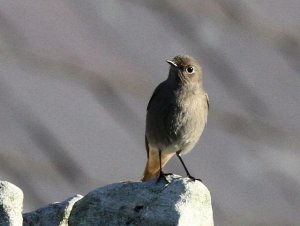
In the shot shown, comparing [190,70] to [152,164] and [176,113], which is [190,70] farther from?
[152,164]

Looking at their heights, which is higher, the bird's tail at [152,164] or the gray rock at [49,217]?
the gray rock at [49,217]

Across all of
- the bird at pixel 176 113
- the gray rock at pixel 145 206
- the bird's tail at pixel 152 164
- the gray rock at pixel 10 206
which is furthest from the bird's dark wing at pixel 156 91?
the gray rock at pixel 10 206

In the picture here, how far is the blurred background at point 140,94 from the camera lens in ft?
19.2

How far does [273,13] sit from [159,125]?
233 cm

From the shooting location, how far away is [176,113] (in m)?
6.56

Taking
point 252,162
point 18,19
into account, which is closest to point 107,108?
point 18,19

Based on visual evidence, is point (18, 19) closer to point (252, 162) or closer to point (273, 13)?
point (252, 162)

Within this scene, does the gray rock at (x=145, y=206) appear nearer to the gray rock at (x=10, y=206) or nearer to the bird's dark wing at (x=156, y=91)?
the gray rock at (x=10, y=206)

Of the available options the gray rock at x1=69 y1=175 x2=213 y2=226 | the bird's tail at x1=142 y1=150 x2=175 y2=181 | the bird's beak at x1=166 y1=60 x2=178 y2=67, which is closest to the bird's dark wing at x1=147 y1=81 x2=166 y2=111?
the bird's beak at x1=166 y1=60 x2=178 y2=67

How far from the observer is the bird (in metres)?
6.49

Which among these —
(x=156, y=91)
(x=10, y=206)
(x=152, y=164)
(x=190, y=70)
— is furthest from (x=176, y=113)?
(x=10, y=206)

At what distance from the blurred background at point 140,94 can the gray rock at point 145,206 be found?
217 centimetres

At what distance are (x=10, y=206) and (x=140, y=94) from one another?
3938 millimetres

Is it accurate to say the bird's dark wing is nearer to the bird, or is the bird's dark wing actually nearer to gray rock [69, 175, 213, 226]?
the bird
